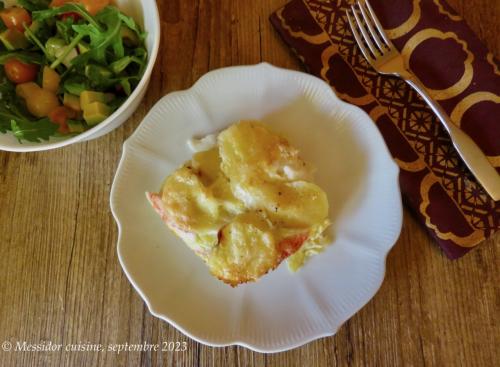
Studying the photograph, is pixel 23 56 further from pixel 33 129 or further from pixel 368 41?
pixel 368 41

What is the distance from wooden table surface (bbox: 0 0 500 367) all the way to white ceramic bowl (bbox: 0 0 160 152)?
177mm

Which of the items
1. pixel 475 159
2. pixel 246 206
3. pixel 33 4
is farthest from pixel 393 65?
pixel 33 4

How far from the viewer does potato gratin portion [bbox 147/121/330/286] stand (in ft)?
3.70

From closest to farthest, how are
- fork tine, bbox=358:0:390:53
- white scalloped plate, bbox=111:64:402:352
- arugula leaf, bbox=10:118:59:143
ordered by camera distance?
1. arugula leaf, bbox=10:118:59:143
2. white scalloped plate, bbox=111:64:402:352
3. fork tine, bbox=358:0:390:53

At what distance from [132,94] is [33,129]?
0.26 metres

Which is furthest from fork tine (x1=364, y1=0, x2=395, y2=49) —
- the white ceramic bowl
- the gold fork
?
the white ceramic bowl

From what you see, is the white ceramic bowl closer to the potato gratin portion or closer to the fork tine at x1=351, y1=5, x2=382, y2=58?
the potato gratin portion

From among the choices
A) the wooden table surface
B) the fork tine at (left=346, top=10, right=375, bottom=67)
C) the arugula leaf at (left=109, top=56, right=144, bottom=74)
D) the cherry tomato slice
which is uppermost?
the fork tine at (left=346, top=10, right=375, bottom=67)

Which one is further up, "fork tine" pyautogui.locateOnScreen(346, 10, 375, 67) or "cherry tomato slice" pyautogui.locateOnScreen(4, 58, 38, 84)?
"fork tine" pyautogui.locateOnScreen(346, 10, 375, 67)

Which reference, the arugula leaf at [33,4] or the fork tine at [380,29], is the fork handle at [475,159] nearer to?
the fork tine at [380,29]

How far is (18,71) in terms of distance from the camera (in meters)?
1.20

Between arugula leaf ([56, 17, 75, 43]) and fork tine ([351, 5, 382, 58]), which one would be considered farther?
fork tine ([351, 5, 382, 58])

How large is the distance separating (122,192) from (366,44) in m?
0.86

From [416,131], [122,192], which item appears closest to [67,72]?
[122,192]
